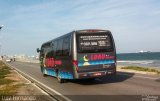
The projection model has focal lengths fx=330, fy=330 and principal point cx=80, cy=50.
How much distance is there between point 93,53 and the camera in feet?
56.7

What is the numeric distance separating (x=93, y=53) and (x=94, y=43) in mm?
558

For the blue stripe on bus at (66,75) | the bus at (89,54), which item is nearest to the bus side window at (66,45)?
the bus at (89,54)

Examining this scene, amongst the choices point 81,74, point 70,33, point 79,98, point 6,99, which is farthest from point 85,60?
point 6,99

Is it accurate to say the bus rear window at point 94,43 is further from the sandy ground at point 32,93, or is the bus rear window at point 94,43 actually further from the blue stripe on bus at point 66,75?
the sandy ground at point 32,93

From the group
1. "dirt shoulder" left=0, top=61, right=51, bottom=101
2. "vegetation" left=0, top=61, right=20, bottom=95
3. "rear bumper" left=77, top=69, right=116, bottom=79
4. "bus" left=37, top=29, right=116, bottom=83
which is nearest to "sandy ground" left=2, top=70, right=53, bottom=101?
"dirt shoulder" left=0, top=61, right=51, bottom=101

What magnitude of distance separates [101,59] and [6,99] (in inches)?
247

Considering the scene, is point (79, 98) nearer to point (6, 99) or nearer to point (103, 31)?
point (6, 99)

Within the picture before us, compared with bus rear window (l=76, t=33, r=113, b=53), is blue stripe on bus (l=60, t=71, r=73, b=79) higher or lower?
lower

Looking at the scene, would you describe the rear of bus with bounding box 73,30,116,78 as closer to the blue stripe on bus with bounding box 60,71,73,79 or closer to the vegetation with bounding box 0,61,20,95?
the blue stripe on bus with bounding box 60,71,73,79

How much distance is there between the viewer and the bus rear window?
A: 17.2m

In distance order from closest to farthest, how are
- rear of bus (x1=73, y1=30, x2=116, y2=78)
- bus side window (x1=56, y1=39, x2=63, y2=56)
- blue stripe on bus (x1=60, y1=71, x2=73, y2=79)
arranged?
1. rear of bus (x1=73, y1=30, x2=116, y2=78)
2. blue stripe on bus (x1=60, y1=71, x2=73, y2=79)
3. bus side window (x1=56, y1=39, x2=63, y2=56)

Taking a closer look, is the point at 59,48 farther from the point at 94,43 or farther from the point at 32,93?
the point at 32,93

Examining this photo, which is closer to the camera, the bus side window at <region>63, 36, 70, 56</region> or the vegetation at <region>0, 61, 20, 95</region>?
the vegetation at <region>0, 61, 20, 95</region>

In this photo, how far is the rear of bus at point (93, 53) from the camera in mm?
16938
